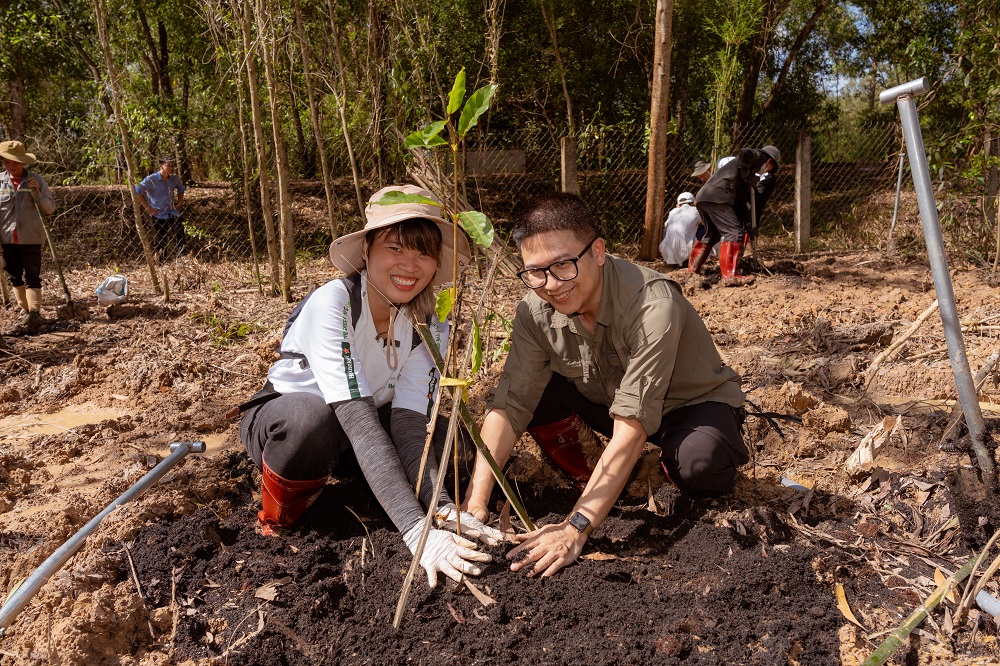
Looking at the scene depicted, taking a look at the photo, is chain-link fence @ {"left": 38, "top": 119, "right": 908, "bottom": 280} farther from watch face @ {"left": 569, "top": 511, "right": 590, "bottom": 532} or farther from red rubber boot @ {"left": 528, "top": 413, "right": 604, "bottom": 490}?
watch face @ {"left": 569, "top": 511, "right": 590, "bottom": 532}

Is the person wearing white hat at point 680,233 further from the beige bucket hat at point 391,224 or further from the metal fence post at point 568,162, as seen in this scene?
the beige bucket hat at point 391,224

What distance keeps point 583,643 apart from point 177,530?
1300mm

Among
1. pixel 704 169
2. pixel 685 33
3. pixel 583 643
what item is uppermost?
pixel 685 33

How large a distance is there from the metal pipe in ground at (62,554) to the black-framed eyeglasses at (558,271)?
1.45m

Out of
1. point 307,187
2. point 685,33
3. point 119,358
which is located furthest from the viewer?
point 685,33

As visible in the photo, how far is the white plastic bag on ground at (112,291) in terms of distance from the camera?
18.8ft

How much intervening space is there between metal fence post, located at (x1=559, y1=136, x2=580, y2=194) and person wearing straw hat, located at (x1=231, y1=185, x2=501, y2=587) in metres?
4.57

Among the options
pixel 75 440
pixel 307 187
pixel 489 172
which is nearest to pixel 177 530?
pixel 75 440

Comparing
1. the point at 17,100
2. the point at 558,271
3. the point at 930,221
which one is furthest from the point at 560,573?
the point at 17,100

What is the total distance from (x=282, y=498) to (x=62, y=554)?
0.61 metres

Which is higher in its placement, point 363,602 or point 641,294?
point 641,294

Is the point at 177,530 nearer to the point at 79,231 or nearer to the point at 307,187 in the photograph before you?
the point at 79,231

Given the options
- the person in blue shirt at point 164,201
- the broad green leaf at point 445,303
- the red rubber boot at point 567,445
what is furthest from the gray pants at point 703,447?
the person in blue shirt at point 164,201

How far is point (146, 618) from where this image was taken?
1.91 metres
